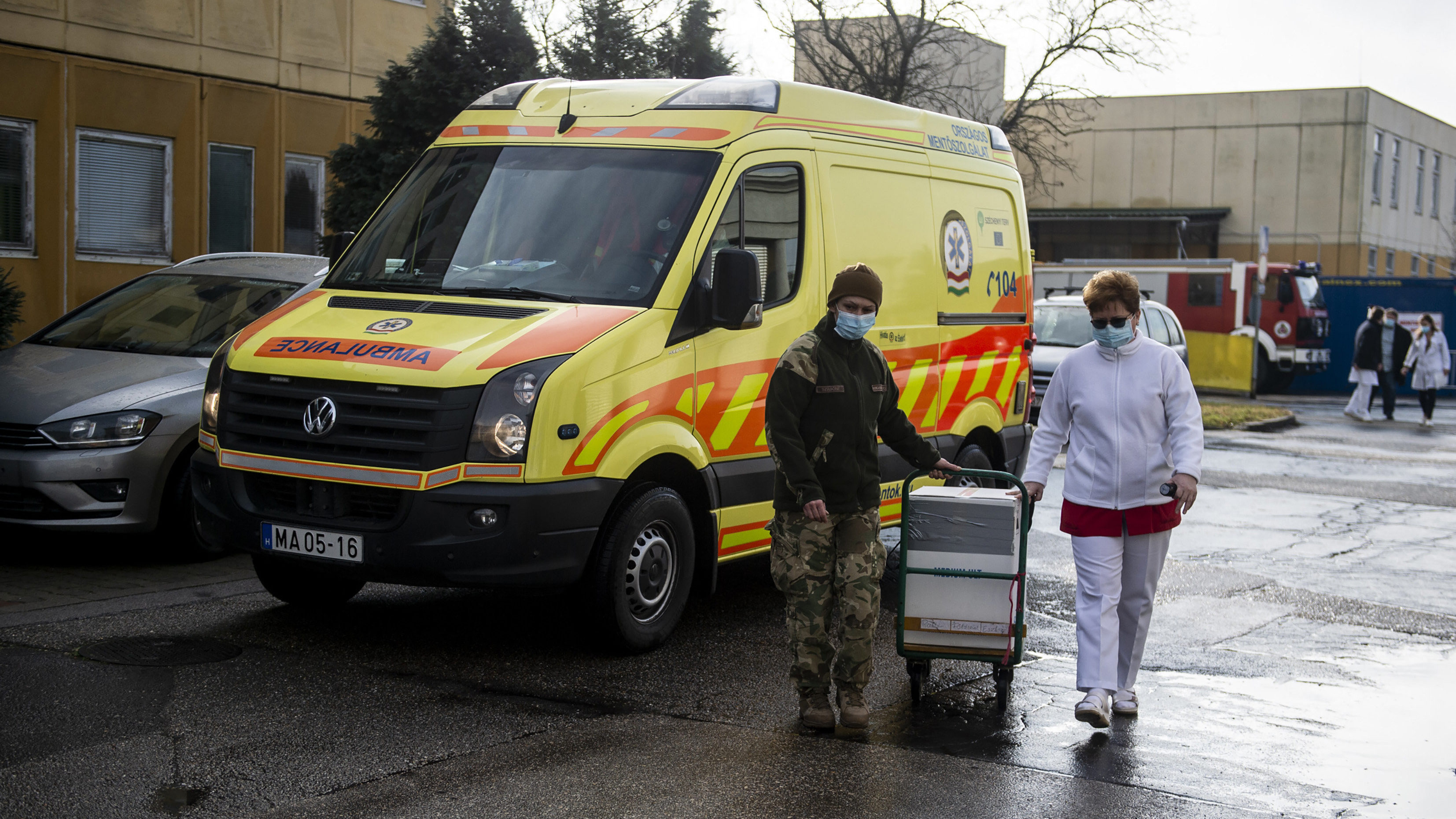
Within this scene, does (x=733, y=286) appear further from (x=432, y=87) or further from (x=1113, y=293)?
(x=432, y=87)

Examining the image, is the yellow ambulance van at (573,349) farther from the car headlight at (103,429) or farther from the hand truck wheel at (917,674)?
the car headlight at (103,429)

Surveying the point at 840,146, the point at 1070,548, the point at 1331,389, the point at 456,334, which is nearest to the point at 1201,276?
the point at 1331,389

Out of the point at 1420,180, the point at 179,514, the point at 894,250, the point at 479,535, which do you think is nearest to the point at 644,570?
the point at 479,535

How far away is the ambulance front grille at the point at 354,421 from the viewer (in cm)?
585

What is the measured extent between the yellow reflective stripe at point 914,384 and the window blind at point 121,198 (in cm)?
1085

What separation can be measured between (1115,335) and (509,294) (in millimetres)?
2664

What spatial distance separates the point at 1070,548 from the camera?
10508 millimetres

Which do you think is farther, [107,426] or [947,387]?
[947,387]

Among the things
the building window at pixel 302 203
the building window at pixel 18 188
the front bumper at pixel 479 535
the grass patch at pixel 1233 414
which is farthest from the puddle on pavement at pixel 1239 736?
the grass patch at pixel 1233 414

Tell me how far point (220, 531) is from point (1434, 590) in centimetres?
728

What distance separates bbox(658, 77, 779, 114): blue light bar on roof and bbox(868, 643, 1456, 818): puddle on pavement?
296 cm

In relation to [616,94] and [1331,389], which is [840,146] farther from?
[1331,389]

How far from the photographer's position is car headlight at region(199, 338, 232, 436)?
6.49m

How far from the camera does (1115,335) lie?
577cm
